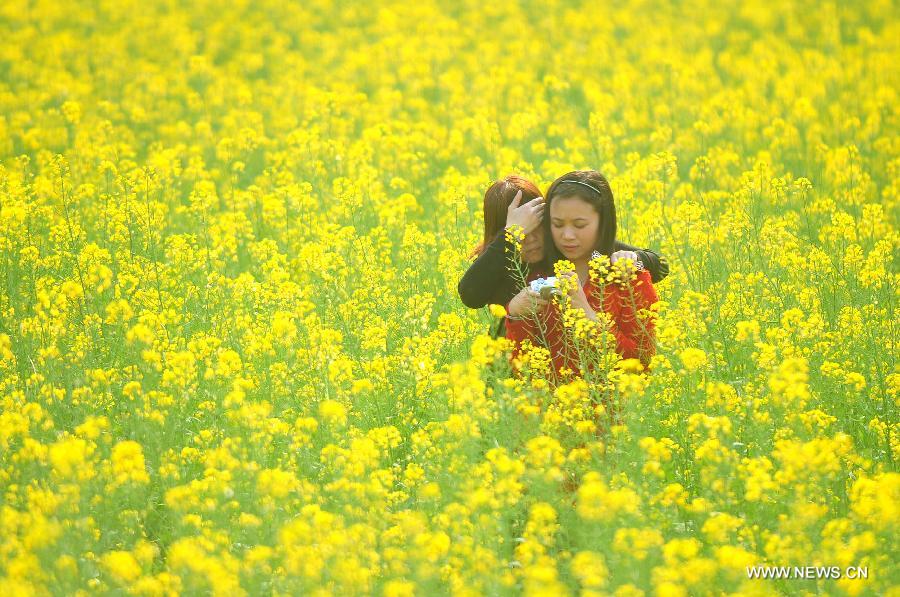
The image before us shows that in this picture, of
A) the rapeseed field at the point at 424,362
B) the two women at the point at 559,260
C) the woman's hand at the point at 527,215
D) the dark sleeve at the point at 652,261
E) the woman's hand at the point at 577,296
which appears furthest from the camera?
the dark sleeve at the point at 652,261

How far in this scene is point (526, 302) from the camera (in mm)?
4738

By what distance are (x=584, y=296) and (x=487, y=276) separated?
0.48 meters

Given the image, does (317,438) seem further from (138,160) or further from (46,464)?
(138,160)

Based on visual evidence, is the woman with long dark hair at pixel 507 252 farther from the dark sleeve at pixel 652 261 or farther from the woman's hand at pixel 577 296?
the woman's hand at pixel 577 296

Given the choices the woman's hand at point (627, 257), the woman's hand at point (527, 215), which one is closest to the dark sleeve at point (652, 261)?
the woman's hand at point (627, 257)

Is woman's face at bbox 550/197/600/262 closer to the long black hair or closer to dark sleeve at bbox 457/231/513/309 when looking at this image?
the long black hair

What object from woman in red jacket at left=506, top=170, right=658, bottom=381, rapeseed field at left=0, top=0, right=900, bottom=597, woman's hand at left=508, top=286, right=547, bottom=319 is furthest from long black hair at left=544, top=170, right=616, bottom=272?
rapeseed field at left=0, top=0, right=900, bottom=597

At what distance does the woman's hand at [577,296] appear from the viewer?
4641mm

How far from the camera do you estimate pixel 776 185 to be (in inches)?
263

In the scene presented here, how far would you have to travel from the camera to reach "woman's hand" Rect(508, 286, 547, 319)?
4.72 metres

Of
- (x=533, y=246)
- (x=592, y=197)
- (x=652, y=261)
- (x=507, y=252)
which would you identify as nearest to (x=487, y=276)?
(x=507, y=252)

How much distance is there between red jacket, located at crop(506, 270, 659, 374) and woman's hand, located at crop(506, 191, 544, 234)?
0.91 ft

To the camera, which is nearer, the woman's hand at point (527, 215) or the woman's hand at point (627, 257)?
the woman's hand at point (627, 257)

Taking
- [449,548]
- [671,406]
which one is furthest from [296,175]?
[449,548]
